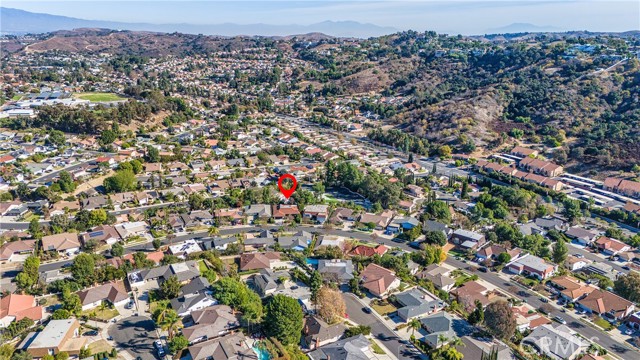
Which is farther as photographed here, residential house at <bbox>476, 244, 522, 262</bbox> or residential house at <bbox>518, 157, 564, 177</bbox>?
residential house at <bbox>518, 157, 564, 177</bbox>

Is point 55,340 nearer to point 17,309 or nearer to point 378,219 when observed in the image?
Result: point 17,309

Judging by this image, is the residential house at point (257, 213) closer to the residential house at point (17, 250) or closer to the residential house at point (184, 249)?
the residential house at point (184, 249)

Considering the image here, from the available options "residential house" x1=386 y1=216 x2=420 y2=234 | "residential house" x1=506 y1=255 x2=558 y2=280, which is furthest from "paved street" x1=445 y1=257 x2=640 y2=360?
"residential house" x1=386 y1=216 x2=420 y2=234

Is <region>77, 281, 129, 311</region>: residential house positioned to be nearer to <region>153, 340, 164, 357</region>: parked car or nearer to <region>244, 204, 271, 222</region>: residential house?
<region>153, 340, 164, 357</region>: parked car

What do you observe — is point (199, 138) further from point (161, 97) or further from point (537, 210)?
point (537, 210)

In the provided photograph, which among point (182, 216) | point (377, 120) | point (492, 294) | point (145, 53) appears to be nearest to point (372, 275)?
point (492, 294)

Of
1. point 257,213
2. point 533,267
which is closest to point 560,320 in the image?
point 533,267
